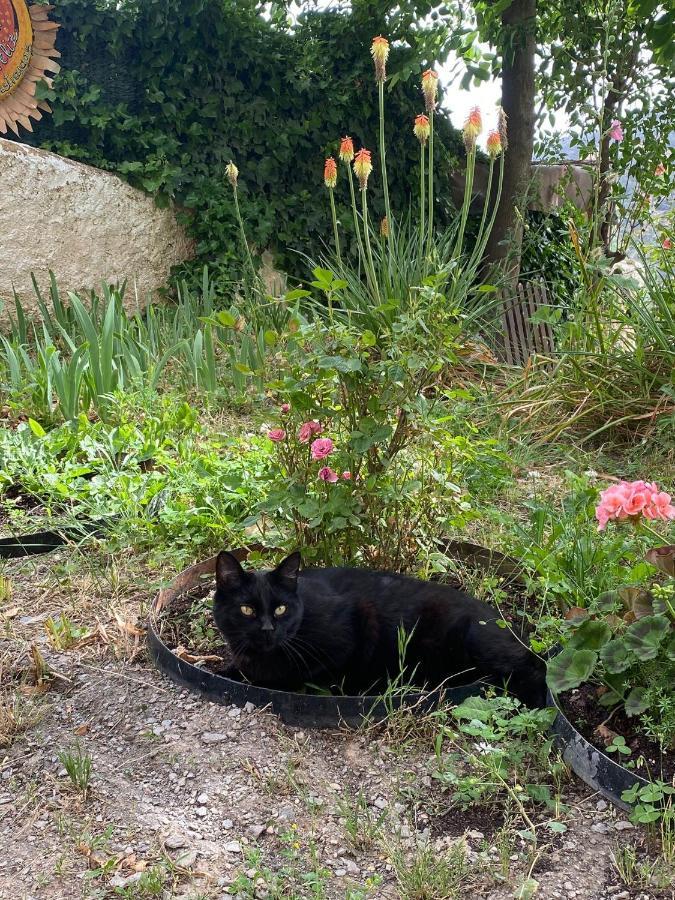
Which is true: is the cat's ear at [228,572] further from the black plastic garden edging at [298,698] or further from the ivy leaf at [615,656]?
the ivy leaf at [615,656]

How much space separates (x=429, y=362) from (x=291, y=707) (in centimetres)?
113

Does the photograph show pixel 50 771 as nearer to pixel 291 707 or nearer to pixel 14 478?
pixel 291 707

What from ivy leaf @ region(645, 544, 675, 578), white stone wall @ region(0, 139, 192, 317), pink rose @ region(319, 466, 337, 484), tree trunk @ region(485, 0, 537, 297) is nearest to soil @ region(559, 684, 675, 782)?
ivy leaf @ region(645, 544, 675, 578)

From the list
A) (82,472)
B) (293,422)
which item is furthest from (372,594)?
(82,472)

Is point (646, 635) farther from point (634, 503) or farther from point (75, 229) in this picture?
point (75, 229)

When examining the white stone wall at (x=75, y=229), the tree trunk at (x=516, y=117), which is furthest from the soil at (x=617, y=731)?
the white stone wall at (x=75, y=229)

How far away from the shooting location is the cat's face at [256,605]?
245 centimetres

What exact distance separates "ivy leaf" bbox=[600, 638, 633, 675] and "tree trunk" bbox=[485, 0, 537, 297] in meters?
5.01

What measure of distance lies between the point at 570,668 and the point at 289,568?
844mm

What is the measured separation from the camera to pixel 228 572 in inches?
97.6

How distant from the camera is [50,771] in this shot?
2229 millimetres

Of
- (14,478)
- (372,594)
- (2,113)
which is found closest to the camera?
(372,594)

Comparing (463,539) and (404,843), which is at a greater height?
(463,539)

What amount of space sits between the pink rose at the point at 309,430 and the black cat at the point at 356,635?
1.40 feet
